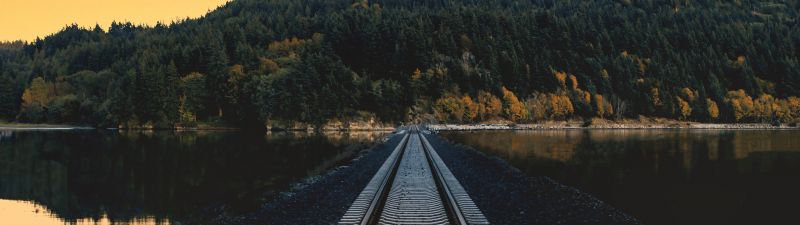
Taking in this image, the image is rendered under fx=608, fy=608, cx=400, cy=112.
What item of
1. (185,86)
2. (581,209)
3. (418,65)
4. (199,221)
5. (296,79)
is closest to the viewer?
(199,221)

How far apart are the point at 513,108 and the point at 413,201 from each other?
15370cm

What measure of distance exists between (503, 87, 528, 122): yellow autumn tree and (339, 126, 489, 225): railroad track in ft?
455

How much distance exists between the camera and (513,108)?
176 m

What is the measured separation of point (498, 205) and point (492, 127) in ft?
454

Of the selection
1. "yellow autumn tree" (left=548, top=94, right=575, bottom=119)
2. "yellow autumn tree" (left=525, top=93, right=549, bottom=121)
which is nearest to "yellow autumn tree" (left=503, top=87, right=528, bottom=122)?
"yellow autumn tree" (left=525, top=93, right=549, bottom=121)

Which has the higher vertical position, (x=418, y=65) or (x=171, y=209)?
(x=418, y=65)

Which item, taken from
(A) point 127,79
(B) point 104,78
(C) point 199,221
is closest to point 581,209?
(C) point 199,221

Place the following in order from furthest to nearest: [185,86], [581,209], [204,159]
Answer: [185,86]
[204,159]
[581,209]

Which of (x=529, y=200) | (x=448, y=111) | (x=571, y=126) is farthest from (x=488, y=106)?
(x=529, y=200)

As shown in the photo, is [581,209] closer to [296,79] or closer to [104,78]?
[296,79]

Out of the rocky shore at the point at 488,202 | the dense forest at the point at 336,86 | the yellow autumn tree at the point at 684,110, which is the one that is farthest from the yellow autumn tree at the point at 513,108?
the rocky shore at the point at 488,202

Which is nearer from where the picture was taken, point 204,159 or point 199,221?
point 199,221

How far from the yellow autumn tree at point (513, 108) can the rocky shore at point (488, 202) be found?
5310 inches

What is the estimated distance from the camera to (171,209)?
27578 millimetres
